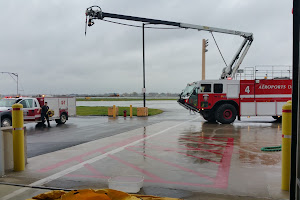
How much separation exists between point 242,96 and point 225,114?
1493 mm

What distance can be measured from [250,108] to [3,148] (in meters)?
14.6

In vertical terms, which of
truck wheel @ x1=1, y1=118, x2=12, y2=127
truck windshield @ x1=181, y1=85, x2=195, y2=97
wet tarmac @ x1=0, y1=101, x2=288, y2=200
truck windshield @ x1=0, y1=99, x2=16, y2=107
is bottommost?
wet tarmac @ x1=0, y1=101, x2=288, y2=200

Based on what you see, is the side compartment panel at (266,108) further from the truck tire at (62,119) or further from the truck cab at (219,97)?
the truck tire at (62,119)

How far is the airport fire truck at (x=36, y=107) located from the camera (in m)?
15.4

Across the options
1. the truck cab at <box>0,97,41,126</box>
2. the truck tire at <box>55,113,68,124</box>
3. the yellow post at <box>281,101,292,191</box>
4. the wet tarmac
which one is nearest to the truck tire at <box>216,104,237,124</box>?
the wet tarmac

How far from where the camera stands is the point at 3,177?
5.92 meters

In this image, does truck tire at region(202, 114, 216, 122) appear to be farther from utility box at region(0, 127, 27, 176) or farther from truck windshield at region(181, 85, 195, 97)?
utility box at region(0, 127, 27, 176)

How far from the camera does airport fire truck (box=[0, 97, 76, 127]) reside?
15.4 meters

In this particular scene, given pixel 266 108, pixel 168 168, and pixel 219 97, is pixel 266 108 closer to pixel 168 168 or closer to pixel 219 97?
pixel 219 97

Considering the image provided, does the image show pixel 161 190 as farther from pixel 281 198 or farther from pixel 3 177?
pixel 3 177

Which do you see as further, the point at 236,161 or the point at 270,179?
the point at 236,161

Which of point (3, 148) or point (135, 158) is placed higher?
point (3, 148)

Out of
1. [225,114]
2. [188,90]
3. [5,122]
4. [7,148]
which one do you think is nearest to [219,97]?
[225,114]

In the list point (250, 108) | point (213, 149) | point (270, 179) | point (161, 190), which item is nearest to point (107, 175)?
point (161, 190)
